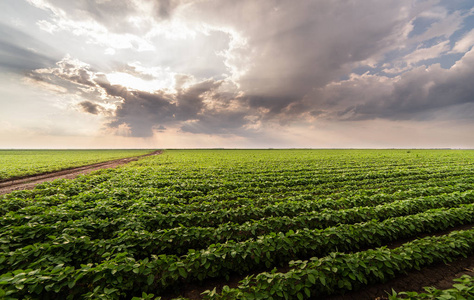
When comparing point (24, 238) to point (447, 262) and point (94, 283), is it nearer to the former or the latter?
point (94, 283)

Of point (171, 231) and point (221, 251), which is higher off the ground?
point (171, 231)

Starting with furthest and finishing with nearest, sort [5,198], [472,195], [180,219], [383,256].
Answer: [472,195], [5,198], [180,219], [383,256]

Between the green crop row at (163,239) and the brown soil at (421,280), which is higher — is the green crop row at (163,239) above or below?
above

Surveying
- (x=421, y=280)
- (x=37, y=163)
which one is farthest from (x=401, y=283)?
(x=37, y=163)

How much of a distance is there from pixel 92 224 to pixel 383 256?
8.68 metres

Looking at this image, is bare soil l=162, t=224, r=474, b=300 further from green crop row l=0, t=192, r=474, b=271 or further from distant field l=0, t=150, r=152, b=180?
distant field l=0, t=150, r=152, b=180

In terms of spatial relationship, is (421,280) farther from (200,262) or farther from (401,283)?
(200,262)

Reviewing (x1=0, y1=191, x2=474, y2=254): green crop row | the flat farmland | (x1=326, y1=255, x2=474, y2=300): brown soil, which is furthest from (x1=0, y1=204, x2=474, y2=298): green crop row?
(x1=326, y1=255, x2=474, y2=300): brown soil

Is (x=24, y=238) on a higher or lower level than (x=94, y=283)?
higher

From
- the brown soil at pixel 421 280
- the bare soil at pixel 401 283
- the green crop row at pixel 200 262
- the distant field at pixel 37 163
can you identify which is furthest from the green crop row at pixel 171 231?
the distant field at pixel 37 163

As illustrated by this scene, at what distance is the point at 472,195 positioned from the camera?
10297 mm

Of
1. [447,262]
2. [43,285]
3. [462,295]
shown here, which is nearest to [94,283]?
[43,285]

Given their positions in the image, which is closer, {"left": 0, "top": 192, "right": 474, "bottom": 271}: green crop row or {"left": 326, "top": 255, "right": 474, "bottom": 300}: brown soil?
{"left": 326, "top": 255, "right": 474, "bottom": 300}: brown soil

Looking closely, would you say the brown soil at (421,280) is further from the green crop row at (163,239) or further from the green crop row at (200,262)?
the green crop row at (163,239)
